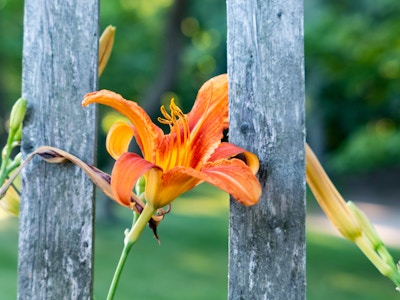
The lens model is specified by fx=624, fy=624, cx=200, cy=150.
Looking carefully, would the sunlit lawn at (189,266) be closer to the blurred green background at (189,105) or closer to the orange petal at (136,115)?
the blurred green background at (189,105)

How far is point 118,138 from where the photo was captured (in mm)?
900

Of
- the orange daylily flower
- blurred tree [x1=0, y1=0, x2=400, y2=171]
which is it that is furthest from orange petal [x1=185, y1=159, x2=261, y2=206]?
blurred tree [x1=0, y1=0, x2=400, y2=171]

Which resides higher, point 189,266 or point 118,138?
point 189,266

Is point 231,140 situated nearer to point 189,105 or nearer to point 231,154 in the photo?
point 231,154

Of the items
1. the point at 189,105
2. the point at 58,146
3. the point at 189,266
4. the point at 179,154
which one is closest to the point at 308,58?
the point at 189,266

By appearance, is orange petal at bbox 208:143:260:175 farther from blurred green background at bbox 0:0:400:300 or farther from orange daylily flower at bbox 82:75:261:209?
blurred green background at bbox 0:0:400:300

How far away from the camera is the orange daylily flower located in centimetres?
75

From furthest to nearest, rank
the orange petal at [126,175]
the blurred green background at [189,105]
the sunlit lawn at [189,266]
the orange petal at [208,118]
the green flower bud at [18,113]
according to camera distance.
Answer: the sunlit lawn at [189,266] < the blurred green background at [189,105] < the green flower bud at [18,113] < the orange petal at [208,118] < the orange petal at [126,175]

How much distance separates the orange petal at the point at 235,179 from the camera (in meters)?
0.74

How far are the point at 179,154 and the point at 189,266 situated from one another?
228 inches

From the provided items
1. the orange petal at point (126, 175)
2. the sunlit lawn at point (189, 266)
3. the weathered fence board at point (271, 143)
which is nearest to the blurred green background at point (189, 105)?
the sunlit lawn at point (189, 266)

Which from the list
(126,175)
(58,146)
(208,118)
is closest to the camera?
(126,175)

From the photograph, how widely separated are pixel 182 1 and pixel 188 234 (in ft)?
10.2

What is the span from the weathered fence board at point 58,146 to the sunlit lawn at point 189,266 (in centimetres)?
413
